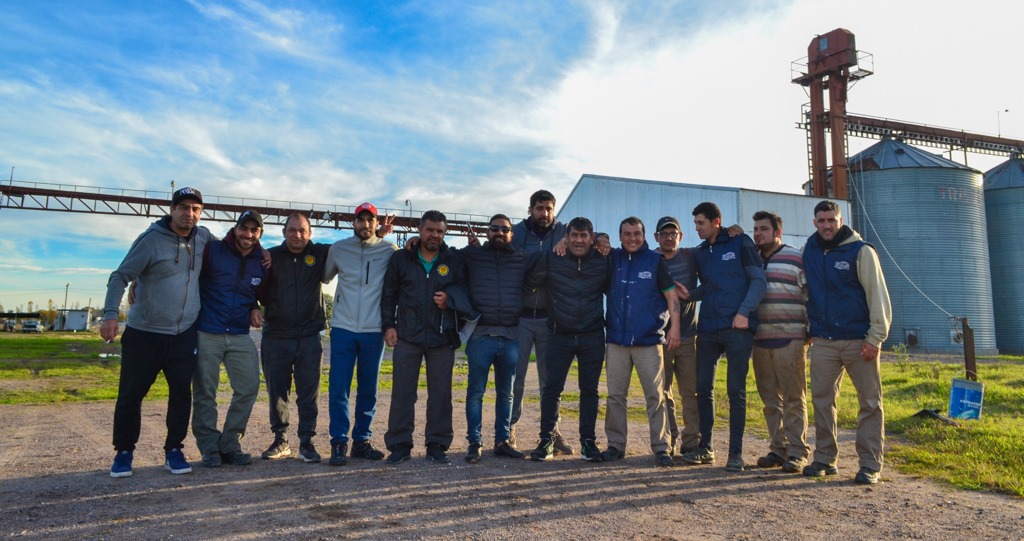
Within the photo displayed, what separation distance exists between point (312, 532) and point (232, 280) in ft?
8.46

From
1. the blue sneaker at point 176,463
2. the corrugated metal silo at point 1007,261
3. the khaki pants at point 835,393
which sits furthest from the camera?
the corrugated metal silo at point 1007,261

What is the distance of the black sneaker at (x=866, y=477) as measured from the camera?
471 cm

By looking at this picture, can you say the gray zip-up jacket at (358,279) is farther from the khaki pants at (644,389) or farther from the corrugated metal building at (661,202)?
the corrugated metal building at (661,202)

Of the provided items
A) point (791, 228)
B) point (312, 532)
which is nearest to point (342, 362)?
point (312, 532)

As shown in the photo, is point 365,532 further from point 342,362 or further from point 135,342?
point 135,342

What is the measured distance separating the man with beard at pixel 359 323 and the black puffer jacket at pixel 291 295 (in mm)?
162

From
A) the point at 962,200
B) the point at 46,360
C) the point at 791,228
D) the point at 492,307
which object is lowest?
the point at 46,360

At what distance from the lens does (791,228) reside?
23.8 meters

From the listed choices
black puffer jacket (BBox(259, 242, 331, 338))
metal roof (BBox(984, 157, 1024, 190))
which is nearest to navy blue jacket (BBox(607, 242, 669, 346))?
black puffer jacket (BBox(259, 242, 331, 338))

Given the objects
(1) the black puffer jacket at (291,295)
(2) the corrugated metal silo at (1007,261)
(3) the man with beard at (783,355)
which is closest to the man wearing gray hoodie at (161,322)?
(1) the black puffer jacket at (291,295)

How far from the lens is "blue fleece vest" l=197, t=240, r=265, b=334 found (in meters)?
5.14

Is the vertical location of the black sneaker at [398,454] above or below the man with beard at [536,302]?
below

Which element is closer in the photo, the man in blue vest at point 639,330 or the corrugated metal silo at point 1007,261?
the man in blue vest at point 639,330

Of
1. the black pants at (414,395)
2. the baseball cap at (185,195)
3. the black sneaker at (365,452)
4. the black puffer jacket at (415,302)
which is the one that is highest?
the baseball cap at (185,195)
